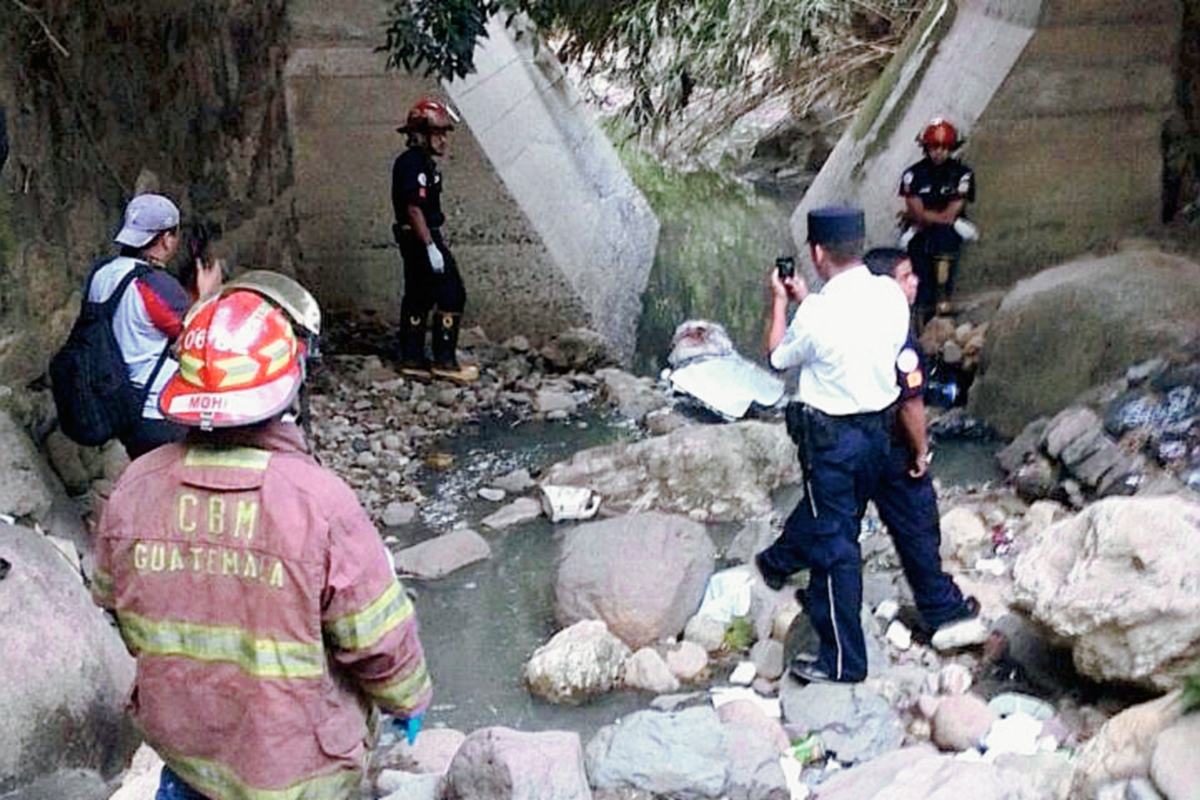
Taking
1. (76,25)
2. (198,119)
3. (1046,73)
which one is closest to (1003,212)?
(1046,73)

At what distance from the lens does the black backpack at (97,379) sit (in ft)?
15.9

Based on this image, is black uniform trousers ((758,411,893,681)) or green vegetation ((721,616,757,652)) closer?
black uniform trousers ((758,411,893,681))

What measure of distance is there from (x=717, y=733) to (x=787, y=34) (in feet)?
31.0

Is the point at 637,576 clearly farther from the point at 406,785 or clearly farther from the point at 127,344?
the point at 127,344

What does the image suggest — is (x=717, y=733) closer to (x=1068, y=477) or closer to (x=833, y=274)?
(x=833, y=274)

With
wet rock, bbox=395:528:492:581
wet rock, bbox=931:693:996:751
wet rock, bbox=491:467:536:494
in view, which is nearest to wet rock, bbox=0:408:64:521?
wet rock, bbox=395:528:492:581

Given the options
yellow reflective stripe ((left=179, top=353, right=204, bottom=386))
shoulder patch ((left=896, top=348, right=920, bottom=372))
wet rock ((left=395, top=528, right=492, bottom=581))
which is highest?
yellow reflective stripe ((left=179, top=353, right=204, bottom=386))

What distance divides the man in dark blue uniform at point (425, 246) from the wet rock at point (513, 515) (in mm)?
2218

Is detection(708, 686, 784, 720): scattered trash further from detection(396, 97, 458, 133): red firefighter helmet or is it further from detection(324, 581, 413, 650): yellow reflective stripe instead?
detection(396, 97, 458, 133): red firefighter helmet

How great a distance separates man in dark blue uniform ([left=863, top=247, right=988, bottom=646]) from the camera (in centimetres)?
446

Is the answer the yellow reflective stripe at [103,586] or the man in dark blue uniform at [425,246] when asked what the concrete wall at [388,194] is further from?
the yellow reflective stripe at [103,586]

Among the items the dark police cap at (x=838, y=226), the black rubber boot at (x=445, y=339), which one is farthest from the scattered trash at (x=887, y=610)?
the black rubber boot at (x=445, y=339)

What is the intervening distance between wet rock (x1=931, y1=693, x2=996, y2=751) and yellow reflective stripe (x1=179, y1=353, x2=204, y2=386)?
111 inches

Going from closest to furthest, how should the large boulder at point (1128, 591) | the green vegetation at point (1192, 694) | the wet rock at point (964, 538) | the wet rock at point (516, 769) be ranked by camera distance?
the green vegetation at point (1192, 694) < the wet rock at point (516, 769) < the large boulder at point (1128, 591) < the wet rock at point (964, 538)
